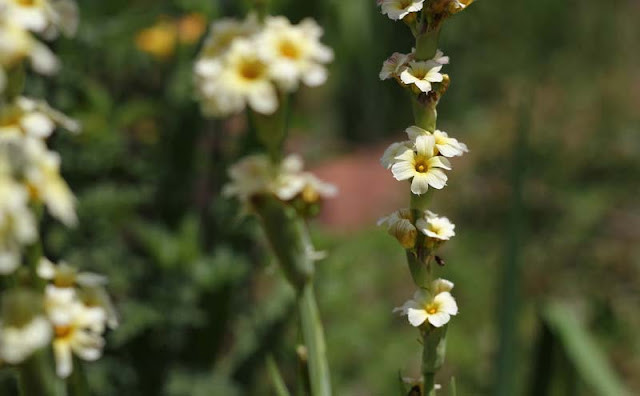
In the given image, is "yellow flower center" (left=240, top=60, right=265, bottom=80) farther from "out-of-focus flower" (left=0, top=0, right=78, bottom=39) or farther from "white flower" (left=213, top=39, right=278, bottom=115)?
"out-of-focus flower" (left=0, top=0, right=78, bottom=39)

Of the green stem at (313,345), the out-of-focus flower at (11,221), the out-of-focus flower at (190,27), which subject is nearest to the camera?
the out-of-focus flower at (11,221)

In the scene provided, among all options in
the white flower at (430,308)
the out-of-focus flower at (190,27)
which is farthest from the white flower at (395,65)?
the out-of-focus flower at (190,27)

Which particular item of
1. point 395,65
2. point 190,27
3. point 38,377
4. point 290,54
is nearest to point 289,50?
point 290,54

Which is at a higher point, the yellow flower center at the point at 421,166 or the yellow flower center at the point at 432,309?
the yellow flower center at the point at 421,166

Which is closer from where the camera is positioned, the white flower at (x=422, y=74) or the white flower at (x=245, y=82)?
the white flower at (x=422, y=74)

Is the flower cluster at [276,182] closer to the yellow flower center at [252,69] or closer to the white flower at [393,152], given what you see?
the yellow flower center at [252,69]

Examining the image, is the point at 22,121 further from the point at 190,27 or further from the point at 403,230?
the point at 190,27
